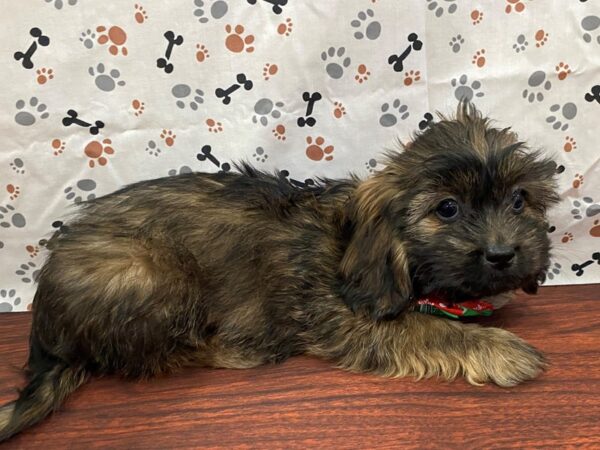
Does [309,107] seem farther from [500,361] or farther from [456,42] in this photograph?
[500,361]

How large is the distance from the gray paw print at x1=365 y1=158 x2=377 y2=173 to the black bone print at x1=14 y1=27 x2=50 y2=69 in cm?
Result: 142

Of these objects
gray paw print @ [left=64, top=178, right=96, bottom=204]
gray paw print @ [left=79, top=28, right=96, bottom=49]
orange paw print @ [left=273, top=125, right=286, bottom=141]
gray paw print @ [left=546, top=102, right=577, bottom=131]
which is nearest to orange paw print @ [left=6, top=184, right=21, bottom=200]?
gray paw print @ [left=64, top=178, right=96, bottom=204]

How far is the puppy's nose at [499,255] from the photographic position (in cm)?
171

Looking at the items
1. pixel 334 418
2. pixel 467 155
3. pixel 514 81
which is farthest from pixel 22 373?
pixel 514 81

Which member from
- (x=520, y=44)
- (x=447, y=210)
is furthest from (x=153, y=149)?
(x=520, y=44)

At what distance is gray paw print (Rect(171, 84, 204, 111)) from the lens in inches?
91.6

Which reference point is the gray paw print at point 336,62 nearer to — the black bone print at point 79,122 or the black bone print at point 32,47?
the black bone print at point 79,122

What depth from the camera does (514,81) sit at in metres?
2.32

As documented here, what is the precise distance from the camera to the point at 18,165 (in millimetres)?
2359

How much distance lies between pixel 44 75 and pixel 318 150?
46.3 inches

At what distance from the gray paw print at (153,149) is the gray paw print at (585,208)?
1862 millimetres

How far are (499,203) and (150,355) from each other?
1291 millimetres

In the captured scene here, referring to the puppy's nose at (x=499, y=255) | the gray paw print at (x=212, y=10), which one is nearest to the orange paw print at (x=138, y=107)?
the gray paw print at (x=212, y=10)

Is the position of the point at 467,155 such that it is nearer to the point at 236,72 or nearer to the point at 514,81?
the point at 514,81
